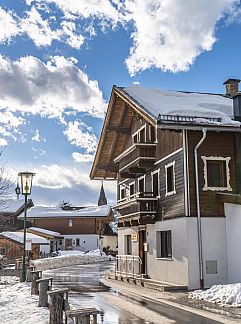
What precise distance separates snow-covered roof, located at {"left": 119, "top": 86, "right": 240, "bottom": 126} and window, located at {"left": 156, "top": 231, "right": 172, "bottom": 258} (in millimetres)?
5682

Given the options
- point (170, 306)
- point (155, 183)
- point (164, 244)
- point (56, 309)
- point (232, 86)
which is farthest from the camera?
point (232, 86)

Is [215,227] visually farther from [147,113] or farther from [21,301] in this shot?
[21,301]

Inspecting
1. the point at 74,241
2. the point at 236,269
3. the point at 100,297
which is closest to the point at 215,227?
the point at 236,269

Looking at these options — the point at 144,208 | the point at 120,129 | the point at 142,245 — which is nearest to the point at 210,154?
the point at 144,208

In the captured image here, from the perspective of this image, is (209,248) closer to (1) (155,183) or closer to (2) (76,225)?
(1) (155,183)

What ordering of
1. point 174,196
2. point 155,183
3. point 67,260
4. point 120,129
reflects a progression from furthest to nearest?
point 67,260, point 120,129, point 155,183, point 174,196

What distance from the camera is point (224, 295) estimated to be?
50.0ft

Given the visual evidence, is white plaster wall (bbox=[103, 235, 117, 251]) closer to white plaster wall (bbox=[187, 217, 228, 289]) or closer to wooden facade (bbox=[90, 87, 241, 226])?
wooden facade (bbox=[90, 87, 241, 226])

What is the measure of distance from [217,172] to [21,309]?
11.0 meters

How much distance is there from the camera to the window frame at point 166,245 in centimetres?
2186

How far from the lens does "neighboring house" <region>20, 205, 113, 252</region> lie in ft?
213

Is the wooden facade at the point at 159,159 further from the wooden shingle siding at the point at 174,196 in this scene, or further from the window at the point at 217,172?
the window at the point at 217,172

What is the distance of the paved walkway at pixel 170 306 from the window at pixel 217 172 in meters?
5.01

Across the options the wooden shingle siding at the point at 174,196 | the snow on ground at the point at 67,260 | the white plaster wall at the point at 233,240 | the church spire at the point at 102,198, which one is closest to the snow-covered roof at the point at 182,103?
the wooden shingle siding at the point at 174,196
